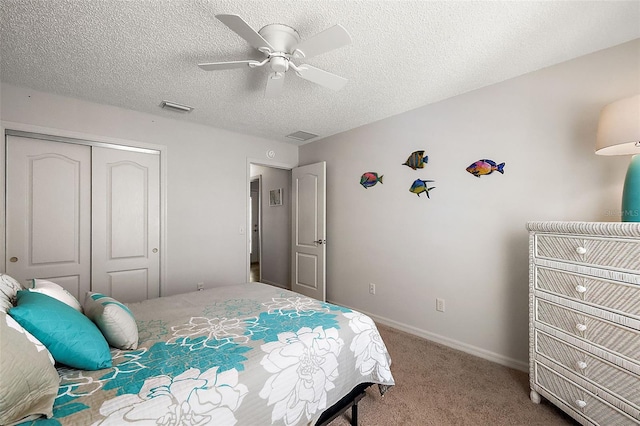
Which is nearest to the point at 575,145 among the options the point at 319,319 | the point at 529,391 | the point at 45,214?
the point at 529,391

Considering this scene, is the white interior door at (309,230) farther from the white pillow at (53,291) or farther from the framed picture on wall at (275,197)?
the white pillow at (53,291)

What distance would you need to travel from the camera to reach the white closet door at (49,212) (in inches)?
99.0

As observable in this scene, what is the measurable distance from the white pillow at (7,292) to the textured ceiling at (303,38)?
4.92 ft

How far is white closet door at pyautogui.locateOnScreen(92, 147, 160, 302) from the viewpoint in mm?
2914

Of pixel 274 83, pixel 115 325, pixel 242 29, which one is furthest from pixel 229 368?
pixel 274 83

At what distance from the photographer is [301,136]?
4098 mm

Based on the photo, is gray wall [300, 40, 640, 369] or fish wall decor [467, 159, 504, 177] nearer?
gray wall [300, 40, 640, 369]

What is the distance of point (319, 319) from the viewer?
1.73 m

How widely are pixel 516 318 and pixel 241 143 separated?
145 inches

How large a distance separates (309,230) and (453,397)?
2683mm

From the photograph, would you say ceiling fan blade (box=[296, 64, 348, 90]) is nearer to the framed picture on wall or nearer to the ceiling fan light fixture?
the ceiling fan light fixture

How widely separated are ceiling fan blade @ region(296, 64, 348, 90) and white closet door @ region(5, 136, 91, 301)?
248 centimetres

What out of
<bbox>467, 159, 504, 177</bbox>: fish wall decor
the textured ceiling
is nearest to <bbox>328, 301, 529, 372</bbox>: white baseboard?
<bbox>467, 159, 504, 177</bbox>: fish wall decor

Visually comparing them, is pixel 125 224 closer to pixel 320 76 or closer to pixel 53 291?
pixel 53 291
